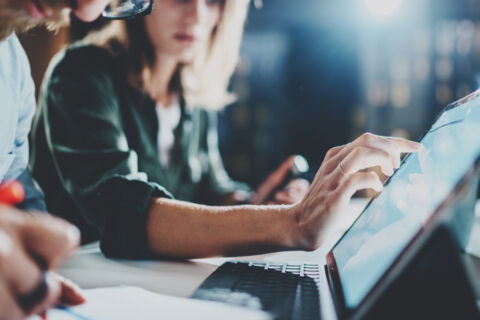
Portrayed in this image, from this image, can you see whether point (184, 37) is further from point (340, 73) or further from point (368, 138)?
point (340, 73)

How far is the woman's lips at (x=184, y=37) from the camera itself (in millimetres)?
1155

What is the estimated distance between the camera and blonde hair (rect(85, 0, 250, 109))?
1159 millimetres

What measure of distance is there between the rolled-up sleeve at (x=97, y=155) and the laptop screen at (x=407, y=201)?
379mm

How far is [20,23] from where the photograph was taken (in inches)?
17.8

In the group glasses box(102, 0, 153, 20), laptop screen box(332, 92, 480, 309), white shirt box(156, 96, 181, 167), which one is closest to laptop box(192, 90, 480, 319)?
laptop screen box(332, 92, 480, 309)

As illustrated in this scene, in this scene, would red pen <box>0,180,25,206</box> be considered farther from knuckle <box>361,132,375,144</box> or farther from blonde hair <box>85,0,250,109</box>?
blonde hair <box>85,0,250,109</box>

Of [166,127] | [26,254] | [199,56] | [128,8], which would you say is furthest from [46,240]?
[199,56]

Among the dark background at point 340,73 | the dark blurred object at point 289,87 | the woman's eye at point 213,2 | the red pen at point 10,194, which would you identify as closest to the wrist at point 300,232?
the red pen at point 10,194

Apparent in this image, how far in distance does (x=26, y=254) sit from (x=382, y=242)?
1.43ft

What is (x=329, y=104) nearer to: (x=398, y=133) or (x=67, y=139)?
(x=398, y=133)

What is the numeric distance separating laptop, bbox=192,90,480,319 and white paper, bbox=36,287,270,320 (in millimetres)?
25

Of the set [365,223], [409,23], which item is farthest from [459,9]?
[365,223]

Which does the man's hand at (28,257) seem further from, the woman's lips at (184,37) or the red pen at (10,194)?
the woman's lips at (184,37)

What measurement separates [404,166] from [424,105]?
428 centimetres
